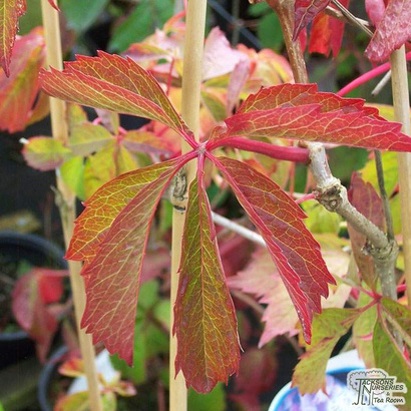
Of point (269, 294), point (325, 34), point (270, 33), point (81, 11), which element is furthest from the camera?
point (270, 33)

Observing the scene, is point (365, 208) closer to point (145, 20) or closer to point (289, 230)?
point (289, 230)

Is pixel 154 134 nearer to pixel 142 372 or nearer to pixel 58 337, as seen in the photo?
pixel 142 372

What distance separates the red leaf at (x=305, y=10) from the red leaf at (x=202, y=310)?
0.09 m

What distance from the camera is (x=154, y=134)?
53 cm

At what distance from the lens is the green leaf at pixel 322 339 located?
1.28ft

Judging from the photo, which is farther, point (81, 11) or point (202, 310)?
point (81, 11)

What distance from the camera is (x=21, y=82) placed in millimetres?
570

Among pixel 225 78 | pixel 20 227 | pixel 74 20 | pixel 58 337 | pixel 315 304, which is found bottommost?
pixel 58 337

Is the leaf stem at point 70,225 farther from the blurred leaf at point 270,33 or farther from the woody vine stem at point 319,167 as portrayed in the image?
the blurred leaf at point 270,33

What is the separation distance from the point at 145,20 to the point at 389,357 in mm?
985

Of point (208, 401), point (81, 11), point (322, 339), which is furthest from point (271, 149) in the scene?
point (81, 11)

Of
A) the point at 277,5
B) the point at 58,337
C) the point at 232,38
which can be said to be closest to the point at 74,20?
the point at 232,38

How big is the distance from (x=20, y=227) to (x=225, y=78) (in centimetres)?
95

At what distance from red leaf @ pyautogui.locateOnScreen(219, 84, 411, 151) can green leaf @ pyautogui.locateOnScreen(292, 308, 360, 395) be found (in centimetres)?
15
